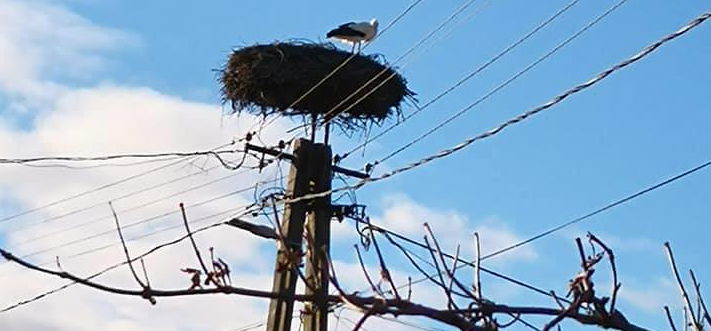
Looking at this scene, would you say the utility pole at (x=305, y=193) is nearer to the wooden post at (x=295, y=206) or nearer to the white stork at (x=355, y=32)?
the wooden post at (x=295, y=206)

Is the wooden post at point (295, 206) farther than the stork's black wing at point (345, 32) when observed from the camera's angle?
No

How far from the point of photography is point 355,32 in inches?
365

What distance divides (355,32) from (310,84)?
3.28ft

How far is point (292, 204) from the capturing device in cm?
774

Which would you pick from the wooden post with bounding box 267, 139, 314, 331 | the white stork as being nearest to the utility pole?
the wooden post with bounding box 267, 139, 314, 331

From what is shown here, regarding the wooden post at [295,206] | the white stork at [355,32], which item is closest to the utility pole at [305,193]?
the wooden post at [295,206]

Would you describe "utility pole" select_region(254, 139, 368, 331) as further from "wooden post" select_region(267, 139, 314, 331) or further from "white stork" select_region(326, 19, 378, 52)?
"white stork" select_region(326, 19, 378, 52)

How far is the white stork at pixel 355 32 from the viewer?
30.2ft

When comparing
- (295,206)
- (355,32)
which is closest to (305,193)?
(295,206)

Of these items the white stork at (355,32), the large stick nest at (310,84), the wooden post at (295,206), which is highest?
the white stork at (355,32)

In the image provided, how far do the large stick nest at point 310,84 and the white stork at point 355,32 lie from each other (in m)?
0.42

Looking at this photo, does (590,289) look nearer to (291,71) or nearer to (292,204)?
(292,204)

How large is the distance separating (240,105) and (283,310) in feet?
5.63

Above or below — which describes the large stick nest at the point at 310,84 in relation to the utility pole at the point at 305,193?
above
